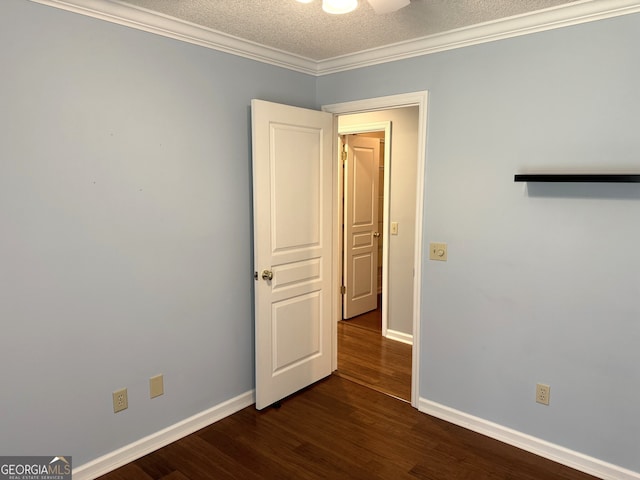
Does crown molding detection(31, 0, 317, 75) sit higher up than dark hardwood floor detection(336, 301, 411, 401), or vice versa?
crown molding detection(31, 0, 317, 75)

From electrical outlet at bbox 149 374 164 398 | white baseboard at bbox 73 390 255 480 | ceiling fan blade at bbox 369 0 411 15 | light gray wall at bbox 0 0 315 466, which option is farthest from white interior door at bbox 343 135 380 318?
ceiling fan blade at bbox 369 0 411 15

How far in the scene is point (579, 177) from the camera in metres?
2.12

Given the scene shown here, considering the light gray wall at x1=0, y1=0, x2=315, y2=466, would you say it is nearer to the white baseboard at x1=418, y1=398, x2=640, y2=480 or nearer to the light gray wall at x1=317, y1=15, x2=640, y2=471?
the light gray wall at x1=317, y1=15, x2=640, y2=471

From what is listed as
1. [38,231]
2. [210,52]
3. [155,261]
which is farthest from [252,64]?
[38,231]

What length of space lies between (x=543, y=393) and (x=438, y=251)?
1.00m

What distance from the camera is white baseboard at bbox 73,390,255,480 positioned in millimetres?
2234

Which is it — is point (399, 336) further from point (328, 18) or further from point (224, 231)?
point (328, 18)

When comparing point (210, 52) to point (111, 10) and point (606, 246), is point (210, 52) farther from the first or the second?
point (606, 246)

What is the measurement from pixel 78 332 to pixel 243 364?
114 centimetres

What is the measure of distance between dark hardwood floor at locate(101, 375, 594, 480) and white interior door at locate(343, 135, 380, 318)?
6.63 ft

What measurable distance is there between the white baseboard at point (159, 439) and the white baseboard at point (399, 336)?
1.75 metres

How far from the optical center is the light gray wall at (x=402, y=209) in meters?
4.05

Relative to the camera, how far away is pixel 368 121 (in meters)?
4.28

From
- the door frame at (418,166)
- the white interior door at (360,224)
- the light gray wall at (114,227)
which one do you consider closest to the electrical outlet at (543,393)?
the door frame at (418,166)
